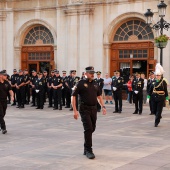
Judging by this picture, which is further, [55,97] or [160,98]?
[55,97]

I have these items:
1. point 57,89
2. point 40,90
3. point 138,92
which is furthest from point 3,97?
point 40,90

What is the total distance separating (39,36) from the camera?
29.3 metres

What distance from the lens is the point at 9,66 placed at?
29750 millimetres

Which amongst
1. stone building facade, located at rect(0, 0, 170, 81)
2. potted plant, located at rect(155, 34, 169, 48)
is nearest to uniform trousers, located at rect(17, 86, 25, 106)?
stone building facade, located at rect(0, 0, 170, 81)

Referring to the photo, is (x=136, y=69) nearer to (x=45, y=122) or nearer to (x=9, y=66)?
(x=9, y=66)

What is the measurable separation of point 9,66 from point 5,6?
161 inches

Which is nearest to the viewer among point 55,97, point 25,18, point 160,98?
point 160,98

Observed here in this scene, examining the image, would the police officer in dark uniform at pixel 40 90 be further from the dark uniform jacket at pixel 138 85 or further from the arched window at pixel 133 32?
the arched window at pixel 133 32

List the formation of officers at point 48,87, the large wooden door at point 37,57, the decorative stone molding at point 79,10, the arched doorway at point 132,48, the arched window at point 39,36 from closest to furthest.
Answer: the formation of officers at point 48,87 < the arched doorway at point 132,48 < the decorative stone molding at point 79,10 < the large wooden door at point 37,57 < the arched window at point 39,36

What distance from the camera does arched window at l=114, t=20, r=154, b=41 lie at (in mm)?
25281

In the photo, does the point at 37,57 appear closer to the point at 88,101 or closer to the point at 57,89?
the point at 57,89

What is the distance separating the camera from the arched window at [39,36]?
94.9 feet

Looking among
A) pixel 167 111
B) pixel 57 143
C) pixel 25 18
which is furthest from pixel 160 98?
pixel 25 18

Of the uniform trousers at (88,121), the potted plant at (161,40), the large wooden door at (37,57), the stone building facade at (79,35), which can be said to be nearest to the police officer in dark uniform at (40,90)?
the stone building facade at (79,35)
